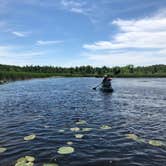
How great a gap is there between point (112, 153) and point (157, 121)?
7839mm

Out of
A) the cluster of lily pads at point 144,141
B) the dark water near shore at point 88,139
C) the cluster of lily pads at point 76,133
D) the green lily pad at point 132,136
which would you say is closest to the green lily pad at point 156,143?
the cluster of lily pads at point 144,141

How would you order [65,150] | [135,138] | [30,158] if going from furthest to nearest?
[135,138] < [65,150] < [30,158]

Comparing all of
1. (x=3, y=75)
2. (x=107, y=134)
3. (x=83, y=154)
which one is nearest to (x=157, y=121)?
(x=107, y=134)

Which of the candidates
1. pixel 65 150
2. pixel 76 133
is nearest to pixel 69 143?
pixel 65 150

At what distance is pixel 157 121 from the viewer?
57.6 ft

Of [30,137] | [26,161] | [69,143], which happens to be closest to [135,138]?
[69,143]

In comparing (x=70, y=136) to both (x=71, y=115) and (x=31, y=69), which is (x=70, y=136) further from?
(x=31, y=69)

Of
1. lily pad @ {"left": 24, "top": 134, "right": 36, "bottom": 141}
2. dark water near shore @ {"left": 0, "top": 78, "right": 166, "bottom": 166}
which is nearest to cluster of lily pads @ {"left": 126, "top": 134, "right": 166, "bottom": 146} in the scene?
dark water near shore @ {"left": 0, "top": 78, "right": 166, "bottom": 166}

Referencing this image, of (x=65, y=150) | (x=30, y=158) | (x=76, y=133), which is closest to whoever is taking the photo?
(x=30, y=158)

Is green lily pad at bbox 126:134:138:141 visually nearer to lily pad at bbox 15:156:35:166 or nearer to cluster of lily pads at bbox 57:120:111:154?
cluster of lily pads at bbox 57:120:111:154

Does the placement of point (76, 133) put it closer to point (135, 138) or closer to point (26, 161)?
point (135, 138)

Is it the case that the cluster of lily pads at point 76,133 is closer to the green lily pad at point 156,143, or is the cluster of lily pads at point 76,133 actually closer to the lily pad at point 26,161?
the lily pad at point 26,161

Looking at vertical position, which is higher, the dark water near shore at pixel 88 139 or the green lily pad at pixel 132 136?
the green lily pad at pixel 132 136

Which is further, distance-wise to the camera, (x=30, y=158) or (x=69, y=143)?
(x=69, y=143)
